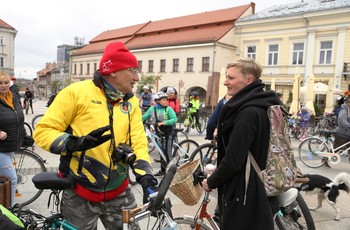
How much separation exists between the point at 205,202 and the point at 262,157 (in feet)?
2.80

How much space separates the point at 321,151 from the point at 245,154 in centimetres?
643

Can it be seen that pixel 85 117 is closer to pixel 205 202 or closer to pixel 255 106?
pixel 255 106

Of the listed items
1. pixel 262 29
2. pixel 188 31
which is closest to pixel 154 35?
pixel 188 31

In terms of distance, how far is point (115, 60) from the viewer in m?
2.06

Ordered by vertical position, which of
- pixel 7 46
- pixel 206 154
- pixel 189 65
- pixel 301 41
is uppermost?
pixel 7 46

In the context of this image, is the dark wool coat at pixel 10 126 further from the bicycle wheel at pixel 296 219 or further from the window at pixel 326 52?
the window at pixel 326 52

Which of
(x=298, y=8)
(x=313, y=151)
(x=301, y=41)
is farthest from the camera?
(x=298, y=8)

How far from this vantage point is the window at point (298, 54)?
28.3 meters

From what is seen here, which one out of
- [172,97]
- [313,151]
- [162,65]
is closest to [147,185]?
[172,97]

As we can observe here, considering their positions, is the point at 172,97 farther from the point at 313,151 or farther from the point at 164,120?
the point at 313,151

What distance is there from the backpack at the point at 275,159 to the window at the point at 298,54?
2861 centimetres

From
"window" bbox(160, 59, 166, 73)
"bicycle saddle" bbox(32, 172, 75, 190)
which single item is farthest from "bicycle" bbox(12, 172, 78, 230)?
"window" bbox(160, 59, 166, 73)

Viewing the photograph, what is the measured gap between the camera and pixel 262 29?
3052cm

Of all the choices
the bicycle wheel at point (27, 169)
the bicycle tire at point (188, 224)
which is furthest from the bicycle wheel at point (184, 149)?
the bicycle tire at point (188, 224)
